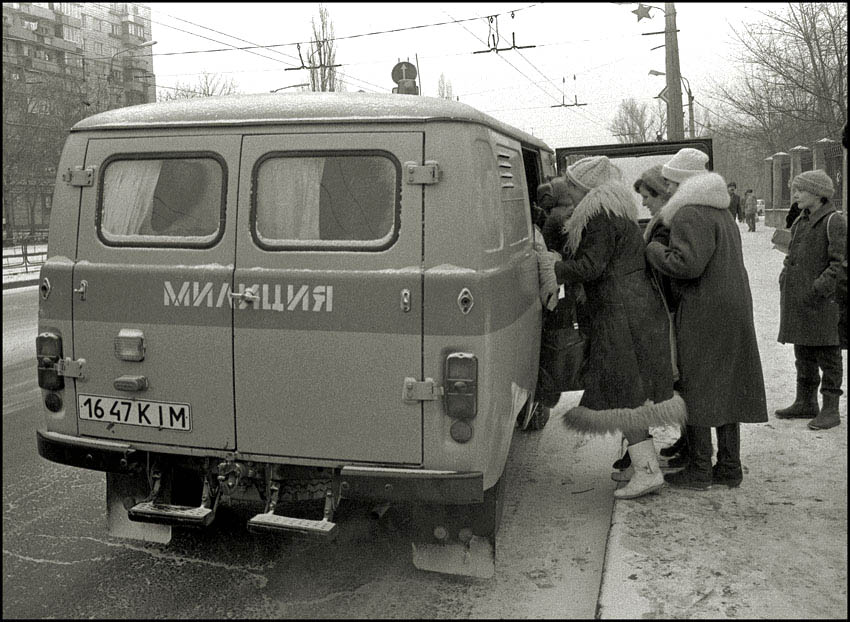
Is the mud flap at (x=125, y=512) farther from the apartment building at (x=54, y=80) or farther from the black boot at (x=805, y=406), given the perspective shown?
the apartment building at (x=54, y=80)

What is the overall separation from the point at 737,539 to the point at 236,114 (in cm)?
320

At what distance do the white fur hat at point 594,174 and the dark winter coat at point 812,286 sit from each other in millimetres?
2010

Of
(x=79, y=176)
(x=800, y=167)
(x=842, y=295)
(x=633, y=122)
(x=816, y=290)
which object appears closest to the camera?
(x=79, y=176)

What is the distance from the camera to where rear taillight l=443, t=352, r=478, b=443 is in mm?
3275

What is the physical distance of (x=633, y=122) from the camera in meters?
56.0

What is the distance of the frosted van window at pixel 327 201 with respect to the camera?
3381 mm

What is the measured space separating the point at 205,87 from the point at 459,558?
63.2 ft

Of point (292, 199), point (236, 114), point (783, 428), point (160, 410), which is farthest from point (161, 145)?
point (783, 428)

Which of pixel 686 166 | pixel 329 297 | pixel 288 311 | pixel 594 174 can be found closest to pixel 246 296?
pixel 288 311

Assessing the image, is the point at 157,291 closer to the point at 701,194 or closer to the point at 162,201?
the point at 162,201

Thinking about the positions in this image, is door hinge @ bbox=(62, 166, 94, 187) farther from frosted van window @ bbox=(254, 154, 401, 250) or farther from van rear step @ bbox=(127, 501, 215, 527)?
van rear step @ bbox=(127, 501, 215, 527)

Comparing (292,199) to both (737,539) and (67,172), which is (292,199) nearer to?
(67,172)

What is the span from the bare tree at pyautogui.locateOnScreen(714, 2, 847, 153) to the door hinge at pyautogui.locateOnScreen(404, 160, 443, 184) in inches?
354

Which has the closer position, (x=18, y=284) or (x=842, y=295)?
(x=842, y=295)
